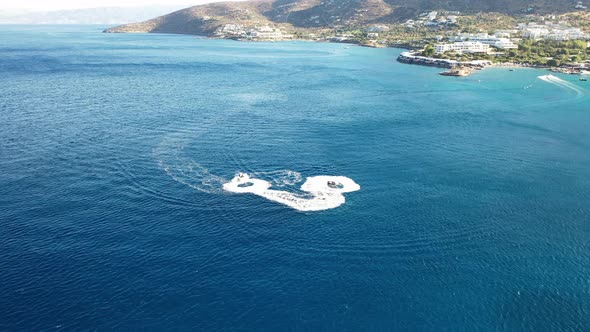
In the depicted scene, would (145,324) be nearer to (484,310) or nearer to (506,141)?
(484,310)

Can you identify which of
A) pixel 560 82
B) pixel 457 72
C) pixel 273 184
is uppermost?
pixel 457 72

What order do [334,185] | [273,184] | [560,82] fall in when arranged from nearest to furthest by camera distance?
1. [334,185]
2. [273,184]
3. [560,82]

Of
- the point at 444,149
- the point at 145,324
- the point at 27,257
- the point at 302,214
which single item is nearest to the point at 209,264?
the point at 145,324

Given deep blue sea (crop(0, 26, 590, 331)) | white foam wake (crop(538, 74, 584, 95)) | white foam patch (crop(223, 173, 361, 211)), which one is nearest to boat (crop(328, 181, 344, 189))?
white foam patch (crop(223, 173, 361, 211))

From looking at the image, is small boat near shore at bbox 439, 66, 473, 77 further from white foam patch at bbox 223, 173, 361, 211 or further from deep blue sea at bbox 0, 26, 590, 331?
white foam patch at bbox 223, 173, 361, 211

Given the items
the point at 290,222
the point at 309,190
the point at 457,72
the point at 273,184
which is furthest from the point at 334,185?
the point at 457,72

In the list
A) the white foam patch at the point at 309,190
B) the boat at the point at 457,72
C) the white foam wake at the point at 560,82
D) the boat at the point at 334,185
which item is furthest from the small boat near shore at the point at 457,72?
the boat at the point at 334,185

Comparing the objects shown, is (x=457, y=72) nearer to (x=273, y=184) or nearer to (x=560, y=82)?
(x=560, y=82)
